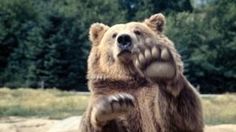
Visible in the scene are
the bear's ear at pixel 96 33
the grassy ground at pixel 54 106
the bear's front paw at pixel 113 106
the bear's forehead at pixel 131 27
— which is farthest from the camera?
the grassy ground at pixel 54 106

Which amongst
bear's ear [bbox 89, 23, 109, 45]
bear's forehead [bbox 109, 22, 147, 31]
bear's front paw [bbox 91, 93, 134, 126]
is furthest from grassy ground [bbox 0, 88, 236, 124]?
bear's front paw [bbox 91, 93, 134, 126]

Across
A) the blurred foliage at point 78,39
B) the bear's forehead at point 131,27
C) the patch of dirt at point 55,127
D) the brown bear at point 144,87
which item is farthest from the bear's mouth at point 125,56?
the blurred foliage at point 78,39

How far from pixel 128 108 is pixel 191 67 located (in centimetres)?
3485

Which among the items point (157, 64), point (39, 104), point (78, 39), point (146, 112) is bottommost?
point (78, 39)

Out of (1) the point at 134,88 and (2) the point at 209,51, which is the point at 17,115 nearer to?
(1) the point at 134,88

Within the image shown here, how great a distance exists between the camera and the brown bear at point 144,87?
3.67 meters

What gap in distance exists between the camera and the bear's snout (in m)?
3.86

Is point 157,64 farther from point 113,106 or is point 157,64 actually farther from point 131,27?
point 131,27

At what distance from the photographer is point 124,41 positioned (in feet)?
13.0

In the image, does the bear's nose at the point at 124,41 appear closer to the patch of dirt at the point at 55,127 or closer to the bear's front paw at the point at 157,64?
the bear's front paw at the point at 157,64

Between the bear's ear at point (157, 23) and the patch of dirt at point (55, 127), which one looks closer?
the bear's ear at point (157, 23)

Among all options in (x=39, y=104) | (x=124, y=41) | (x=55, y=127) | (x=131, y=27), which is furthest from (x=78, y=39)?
(x=124, y=41)

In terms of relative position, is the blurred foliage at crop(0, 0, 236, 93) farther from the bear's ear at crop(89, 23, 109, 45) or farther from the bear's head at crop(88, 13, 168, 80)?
the bear's head at crop(88, 13, 168, 80)

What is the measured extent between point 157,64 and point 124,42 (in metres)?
0.39
